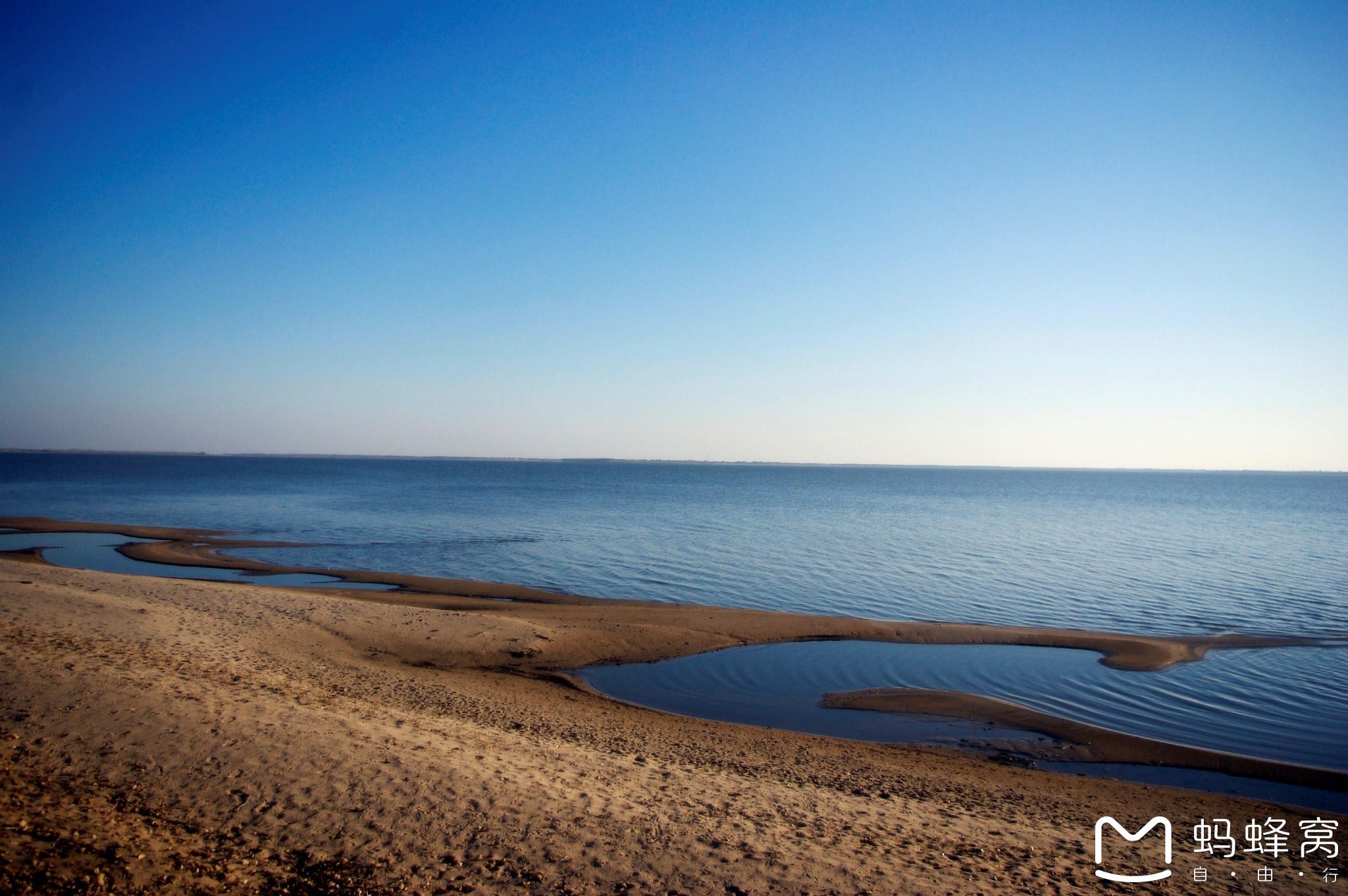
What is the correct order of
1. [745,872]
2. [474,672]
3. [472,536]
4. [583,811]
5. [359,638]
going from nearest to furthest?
[745,872] < [583,811] < [474,672] < [359,638] < [472,536]

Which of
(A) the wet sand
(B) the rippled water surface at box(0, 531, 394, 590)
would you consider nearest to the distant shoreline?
(A) the wet sand

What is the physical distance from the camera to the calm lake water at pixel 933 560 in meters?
16.8

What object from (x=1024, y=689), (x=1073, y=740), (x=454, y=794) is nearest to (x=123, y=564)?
(x=454, y=794)

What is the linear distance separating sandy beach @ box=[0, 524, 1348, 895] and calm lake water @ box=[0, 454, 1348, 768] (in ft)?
20.7

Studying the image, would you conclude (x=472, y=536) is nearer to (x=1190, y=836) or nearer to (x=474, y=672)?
(x=474, y=672)

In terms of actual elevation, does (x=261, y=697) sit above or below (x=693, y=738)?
above

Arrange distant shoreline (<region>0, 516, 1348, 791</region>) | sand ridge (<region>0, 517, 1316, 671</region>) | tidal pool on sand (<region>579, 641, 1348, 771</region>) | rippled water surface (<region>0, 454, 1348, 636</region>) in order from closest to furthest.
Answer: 1. distant shoreline (<region>0, 516, 1348, 791</region>)
2. tidal pool on sand (<region>579, 641, 1348, 771</region>)
3. sand ridge (<region>0, 517, 1316, 671</region>)
4. rippled water surface (<region>0, 454, 1348, 636</region>)

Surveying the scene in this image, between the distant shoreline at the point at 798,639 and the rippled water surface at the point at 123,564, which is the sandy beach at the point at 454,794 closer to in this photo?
the distant shoreline at the point at 798,639

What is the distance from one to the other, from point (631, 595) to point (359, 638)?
35.9 ft

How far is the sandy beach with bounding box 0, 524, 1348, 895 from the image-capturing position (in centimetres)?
688

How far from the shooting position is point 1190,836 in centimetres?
916

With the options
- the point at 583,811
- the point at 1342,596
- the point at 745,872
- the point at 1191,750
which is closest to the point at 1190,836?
the point at 1191,750

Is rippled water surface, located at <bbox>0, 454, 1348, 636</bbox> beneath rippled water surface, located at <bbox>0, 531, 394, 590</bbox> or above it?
above
